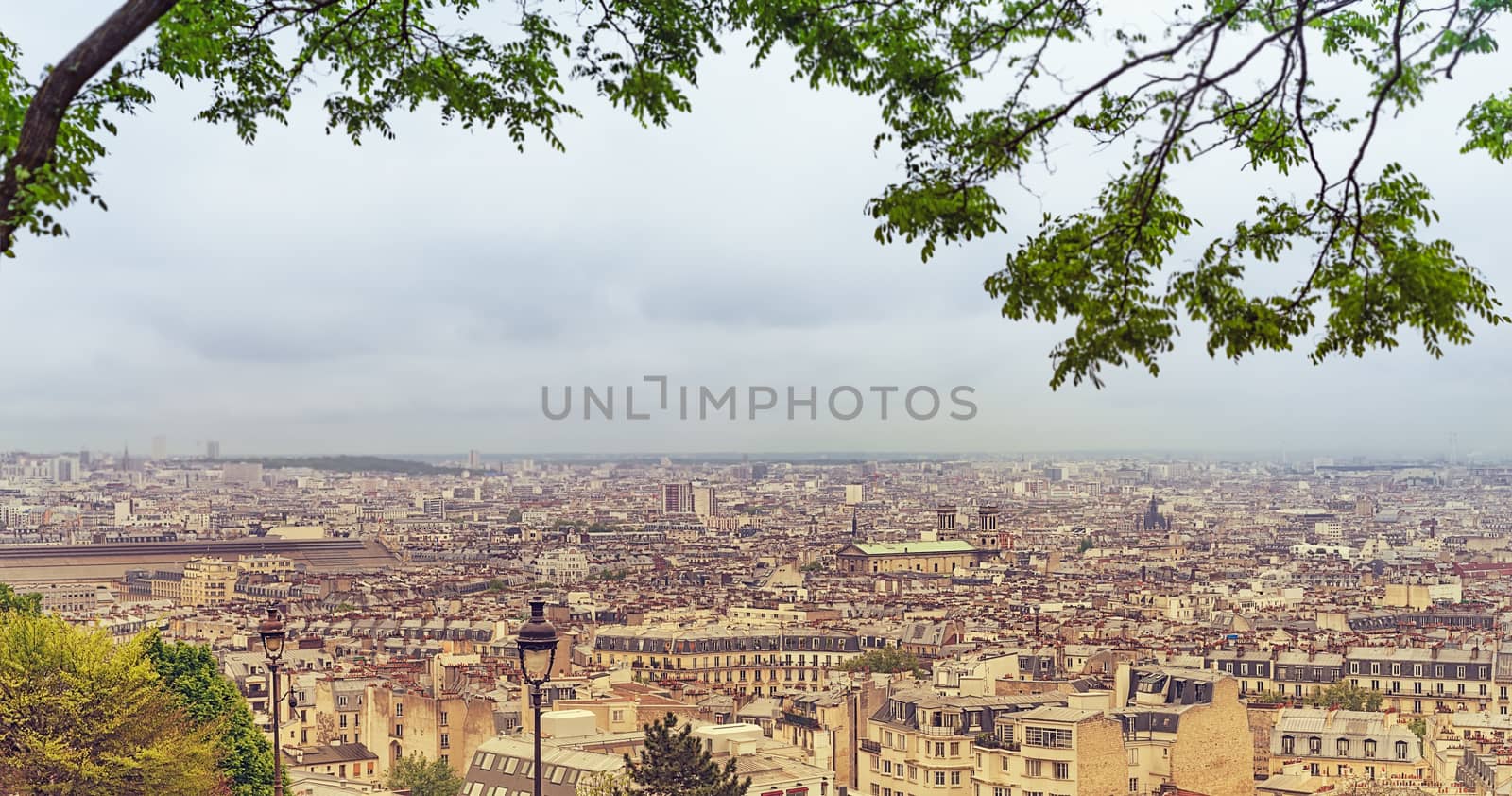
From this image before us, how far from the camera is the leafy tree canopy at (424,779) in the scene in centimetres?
3284

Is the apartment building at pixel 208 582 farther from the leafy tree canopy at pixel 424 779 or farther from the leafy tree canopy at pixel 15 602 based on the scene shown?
the leafy tree canopy at pixel 15 602

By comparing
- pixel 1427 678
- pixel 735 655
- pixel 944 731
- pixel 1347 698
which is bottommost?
pixel 735 655

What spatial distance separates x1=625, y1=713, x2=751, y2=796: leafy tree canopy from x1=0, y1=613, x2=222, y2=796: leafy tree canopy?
6493mm

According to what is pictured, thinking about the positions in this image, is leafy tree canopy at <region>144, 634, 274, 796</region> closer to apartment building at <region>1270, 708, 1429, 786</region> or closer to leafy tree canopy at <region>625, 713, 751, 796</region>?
leafy tree canopy at <region>625, 713, 751, 796</region>

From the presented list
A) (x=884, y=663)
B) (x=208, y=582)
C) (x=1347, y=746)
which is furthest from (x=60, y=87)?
(x=208, y=582)

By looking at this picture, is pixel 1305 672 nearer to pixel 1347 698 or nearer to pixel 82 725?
pixel 1347 698

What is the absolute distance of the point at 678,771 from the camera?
2183 cm

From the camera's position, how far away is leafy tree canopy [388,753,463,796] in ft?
108

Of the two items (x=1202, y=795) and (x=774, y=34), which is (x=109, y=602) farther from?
(x=774, y=34)

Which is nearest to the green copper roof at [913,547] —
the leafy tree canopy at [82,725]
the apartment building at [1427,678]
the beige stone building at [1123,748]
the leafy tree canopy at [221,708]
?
the apartment building at [1427,678]

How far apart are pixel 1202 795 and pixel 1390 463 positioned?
149143 millimetres

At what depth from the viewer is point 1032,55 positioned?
15.4 ft

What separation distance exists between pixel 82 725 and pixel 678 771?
821 centimetres

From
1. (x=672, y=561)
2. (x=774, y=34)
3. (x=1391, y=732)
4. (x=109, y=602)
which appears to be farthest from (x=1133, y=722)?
(x=672, y=561)
